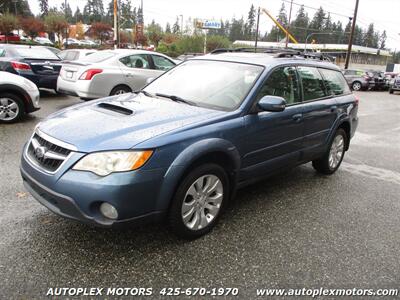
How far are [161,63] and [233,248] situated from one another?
7.90 m

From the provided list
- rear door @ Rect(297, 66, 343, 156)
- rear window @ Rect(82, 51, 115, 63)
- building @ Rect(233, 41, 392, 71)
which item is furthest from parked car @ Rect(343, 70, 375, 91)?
building @ Rect(233, 41, 392, 71)

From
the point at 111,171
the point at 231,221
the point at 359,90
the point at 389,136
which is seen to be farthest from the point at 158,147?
the point at 359,90

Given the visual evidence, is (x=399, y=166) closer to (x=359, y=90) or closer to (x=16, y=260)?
(x=16, y=260)

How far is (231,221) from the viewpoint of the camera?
12.2ft

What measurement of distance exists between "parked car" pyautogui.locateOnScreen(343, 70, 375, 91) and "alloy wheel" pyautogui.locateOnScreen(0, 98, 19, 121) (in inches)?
904

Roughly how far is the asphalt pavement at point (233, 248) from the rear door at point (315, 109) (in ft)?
2.30

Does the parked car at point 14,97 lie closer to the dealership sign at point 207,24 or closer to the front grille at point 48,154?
the front grille at point 48,154

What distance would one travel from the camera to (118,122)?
10.2 feet

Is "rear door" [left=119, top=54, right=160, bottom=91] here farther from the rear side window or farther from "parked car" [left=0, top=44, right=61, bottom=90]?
the rear side window

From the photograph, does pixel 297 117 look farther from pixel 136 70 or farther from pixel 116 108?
pixel 136 70

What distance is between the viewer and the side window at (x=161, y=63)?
396 inches

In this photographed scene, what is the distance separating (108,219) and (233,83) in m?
2.01

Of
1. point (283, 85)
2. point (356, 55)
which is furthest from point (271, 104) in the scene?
point (356, 55)

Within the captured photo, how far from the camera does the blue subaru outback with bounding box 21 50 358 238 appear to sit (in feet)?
8.88
